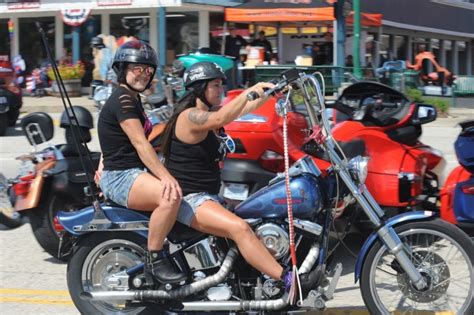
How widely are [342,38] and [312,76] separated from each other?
15.7 metres

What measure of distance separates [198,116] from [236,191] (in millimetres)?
1509

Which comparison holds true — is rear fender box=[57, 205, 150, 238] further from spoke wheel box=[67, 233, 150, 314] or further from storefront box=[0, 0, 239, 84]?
storefront box=[0, 0, 239, 84]

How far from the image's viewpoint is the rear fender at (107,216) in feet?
15.2

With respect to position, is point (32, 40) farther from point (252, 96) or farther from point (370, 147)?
point (252, 96)

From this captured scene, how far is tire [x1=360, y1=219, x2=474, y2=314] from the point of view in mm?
4285

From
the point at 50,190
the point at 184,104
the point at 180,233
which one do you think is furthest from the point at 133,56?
the point at 50,190

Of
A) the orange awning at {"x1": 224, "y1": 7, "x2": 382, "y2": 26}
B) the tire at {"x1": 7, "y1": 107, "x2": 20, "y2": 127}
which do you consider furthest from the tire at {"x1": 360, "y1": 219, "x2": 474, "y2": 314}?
the orange awning at {"x1": 224, "y1": 7, "x2": 382, "y2": 26}

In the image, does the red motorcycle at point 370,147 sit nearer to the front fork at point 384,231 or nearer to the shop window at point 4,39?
the front fork at point 384,231

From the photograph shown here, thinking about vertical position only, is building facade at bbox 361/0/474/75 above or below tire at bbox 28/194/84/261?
above

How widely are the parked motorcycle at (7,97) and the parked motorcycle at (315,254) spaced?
9.72m

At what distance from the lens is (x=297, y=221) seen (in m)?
4.32

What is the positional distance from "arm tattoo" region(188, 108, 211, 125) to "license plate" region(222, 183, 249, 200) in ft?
4.82

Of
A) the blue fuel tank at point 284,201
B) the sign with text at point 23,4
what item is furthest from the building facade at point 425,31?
the blue fuel tank at point 284,201

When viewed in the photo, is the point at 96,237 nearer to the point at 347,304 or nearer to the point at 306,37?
the point at 347,304
